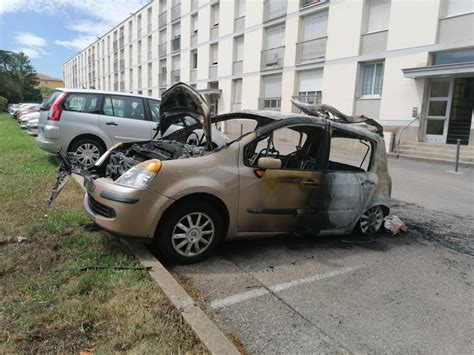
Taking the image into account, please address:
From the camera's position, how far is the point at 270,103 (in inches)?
972

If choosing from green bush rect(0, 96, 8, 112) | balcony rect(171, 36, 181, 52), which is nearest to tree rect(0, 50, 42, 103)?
green bush rect(0, 96, 8, 112)

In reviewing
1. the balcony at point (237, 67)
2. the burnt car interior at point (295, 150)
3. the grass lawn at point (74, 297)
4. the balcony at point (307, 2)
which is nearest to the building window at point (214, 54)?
the balcony at point (237, 67)

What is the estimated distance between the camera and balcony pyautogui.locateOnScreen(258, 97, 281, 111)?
24.0 m

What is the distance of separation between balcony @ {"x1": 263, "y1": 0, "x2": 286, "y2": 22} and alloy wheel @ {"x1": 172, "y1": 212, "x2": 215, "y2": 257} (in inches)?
853

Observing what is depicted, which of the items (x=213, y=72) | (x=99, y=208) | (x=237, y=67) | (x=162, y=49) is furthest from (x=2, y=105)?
(x=99, y=208)

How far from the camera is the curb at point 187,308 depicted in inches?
101

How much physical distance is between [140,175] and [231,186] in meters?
0.92

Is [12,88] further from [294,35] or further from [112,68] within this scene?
[294,35]

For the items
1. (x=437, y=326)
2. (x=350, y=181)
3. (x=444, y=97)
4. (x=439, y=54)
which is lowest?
(x=437, y=326)

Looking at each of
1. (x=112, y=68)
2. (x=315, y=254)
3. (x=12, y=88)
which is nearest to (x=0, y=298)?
(x=315, y=254)

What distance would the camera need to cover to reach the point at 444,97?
52.5 feet

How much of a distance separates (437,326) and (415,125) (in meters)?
15.0

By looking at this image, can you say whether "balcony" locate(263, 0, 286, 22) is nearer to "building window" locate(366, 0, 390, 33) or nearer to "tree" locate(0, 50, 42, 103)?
"building window" locate(366, 0, 390, 33)

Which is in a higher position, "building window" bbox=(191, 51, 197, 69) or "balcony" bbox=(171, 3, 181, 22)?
"balcony" bbox=(171, 3, 181, 22)
